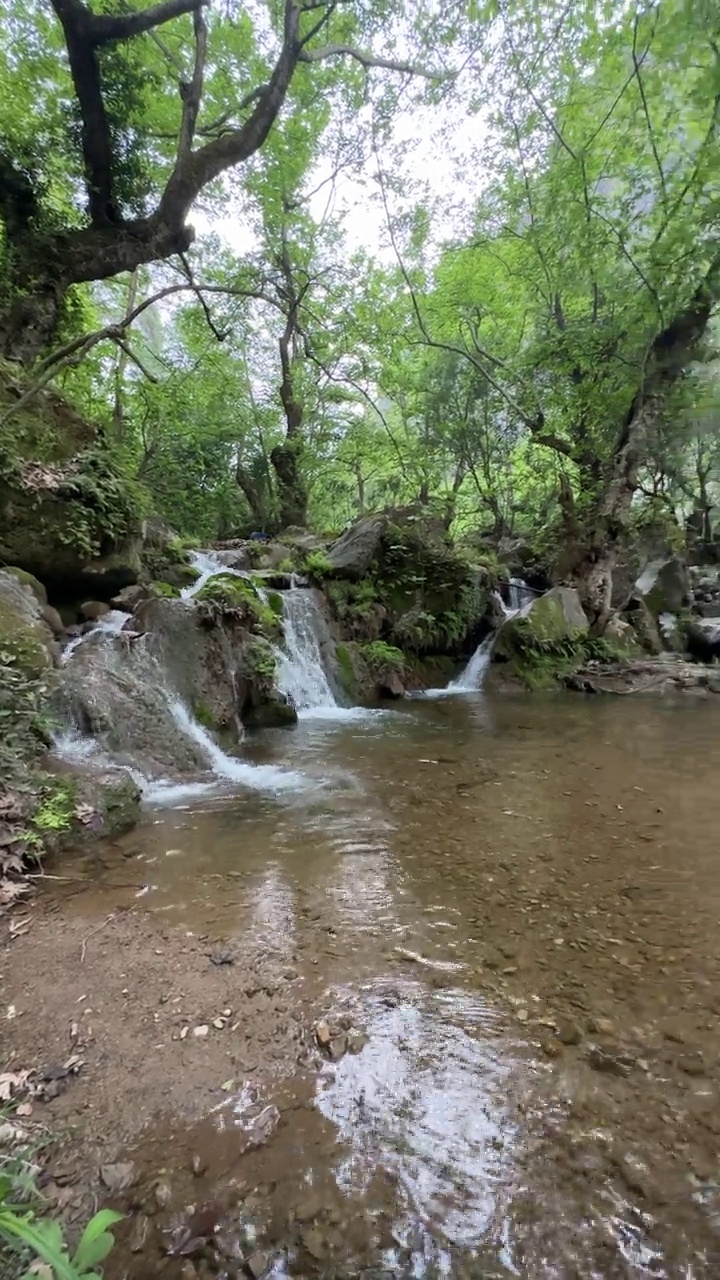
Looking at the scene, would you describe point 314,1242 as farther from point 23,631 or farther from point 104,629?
point 104,629

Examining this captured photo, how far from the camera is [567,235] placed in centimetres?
953

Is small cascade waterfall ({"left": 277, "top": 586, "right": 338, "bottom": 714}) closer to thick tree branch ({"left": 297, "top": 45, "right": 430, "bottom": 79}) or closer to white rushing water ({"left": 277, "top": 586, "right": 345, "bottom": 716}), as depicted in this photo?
white rushing water ({"left": 277, "top": 586, "right": 345, "bottom": 716})

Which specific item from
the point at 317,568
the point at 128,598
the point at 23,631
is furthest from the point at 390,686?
the point at 23,631

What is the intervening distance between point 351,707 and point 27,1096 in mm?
7529

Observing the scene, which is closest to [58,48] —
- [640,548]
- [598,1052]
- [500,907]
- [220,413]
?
[220,413]

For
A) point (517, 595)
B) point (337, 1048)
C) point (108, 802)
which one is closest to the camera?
point (337, 1048)

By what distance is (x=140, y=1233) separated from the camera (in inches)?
58.7

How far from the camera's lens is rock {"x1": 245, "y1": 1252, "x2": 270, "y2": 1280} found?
1.41 meters

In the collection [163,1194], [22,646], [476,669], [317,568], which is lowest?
[163,1194]

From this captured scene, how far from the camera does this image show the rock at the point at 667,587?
14430mm

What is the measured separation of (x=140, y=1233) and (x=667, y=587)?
16080 mm

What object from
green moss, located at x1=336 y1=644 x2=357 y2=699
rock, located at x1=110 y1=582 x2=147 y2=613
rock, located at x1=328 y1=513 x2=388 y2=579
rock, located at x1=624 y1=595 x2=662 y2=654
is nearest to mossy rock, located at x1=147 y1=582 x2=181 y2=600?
rock, located at x1=110 y1=582 x2=147 y2=613

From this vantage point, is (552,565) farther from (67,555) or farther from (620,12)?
(67,555)

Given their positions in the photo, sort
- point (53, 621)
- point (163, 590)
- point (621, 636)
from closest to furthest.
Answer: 1. point (53, 621)
2. point (163, 590)
3. point (621, 636)
